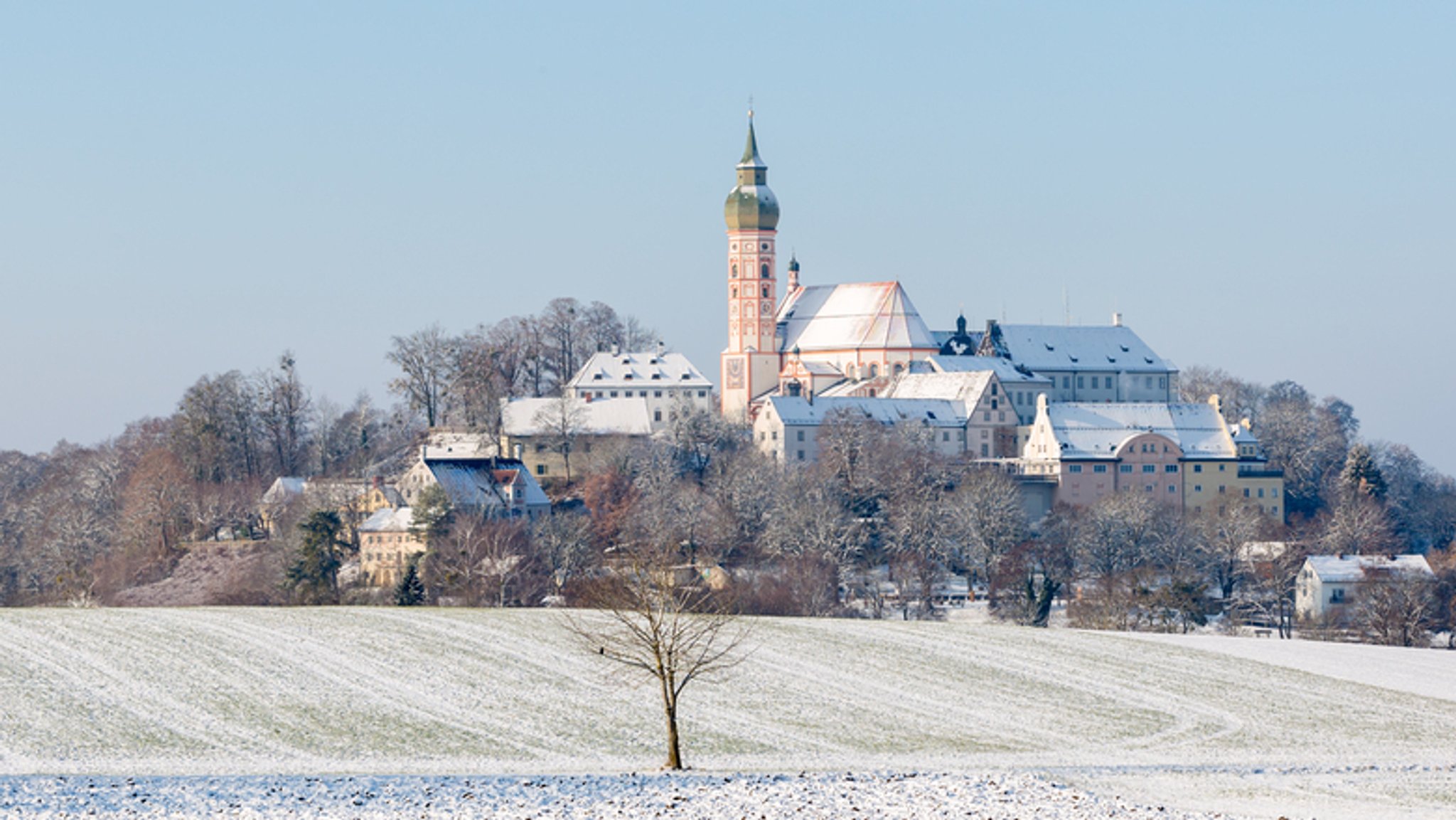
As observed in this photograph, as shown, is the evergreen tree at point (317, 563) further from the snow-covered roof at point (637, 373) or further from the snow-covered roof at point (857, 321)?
the snow-covered roof at point (857, 321)

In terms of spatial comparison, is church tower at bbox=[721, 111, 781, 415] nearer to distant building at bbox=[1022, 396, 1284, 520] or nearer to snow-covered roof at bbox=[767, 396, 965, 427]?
snow-covered roof at bbox=[767, 396, 965, 427]

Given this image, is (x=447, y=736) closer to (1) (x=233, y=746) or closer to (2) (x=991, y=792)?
(1) (x=233, y=746)

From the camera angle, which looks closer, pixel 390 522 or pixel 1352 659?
pixel 1352 659

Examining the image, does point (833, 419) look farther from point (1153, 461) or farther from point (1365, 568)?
point (1365, 568)

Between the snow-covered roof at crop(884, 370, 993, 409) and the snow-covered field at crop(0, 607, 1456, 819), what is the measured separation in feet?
180

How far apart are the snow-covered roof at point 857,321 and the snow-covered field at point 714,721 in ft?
220

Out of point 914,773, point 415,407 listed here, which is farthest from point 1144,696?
point 415,407

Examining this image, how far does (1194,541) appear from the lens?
86500 millimetres

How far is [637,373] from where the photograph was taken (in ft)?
390

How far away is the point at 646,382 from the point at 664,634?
84940 mm

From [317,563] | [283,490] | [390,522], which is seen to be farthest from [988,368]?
[317,563]

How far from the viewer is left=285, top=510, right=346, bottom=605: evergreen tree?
7394 cm

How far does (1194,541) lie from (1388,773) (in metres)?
54.3

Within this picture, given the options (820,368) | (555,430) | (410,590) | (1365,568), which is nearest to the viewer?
(410,590)
